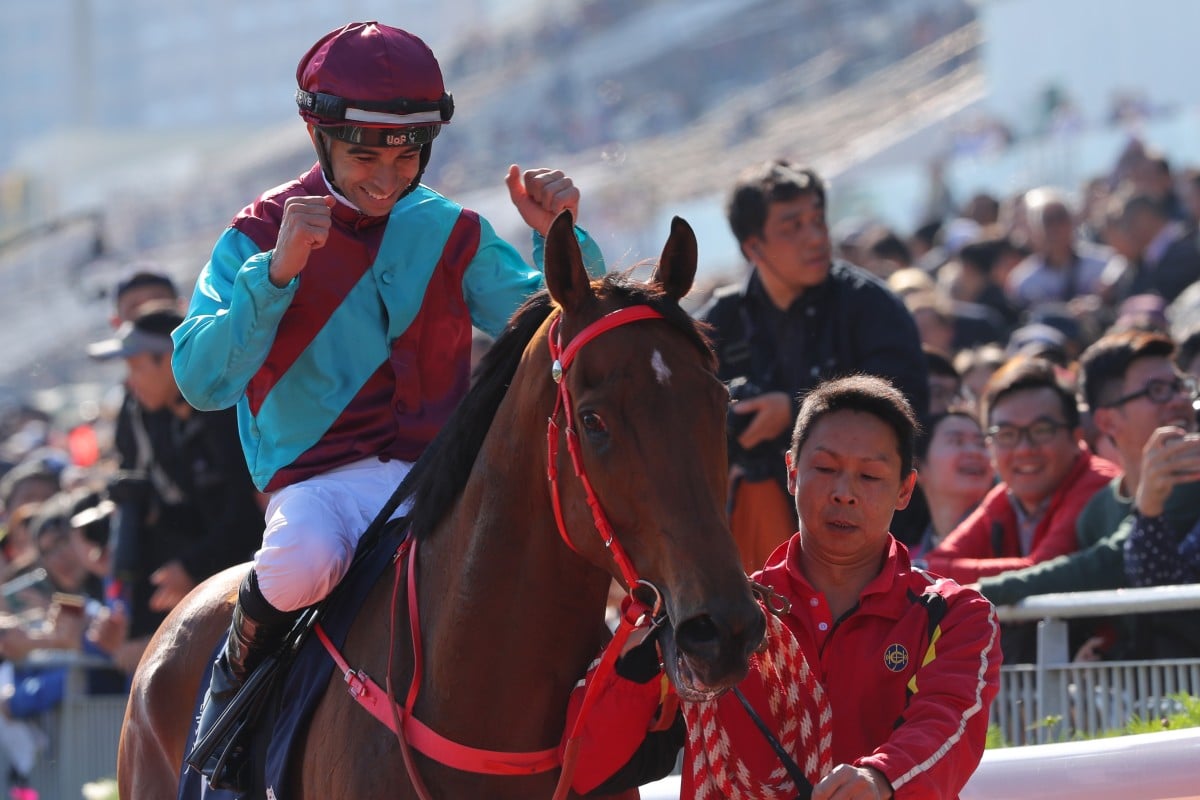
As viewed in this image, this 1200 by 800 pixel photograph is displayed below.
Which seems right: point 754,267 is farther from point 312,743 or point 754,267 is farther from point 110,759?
point 110,759

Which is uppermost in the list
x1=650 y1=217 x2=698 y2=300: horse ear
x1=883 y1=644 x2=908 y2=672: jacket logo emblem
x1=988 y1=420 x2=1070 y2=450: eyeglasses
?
x1=650 y1=217 x2=698 y2=300: horse ear

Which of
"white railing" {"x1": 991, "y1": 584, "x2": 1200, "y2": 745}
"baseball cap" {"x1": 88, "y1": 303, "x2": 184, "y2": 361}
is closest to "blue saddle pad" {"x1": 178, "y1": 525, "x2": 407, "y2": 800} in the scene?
"white railing" {"x1": 991, "y1": 584, "x2": 1200, "y2": 745}

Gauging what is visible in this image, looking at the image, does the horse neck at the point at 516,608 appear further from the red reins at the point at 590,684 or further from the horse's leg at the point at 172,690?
the horse's leg at the point at 172,690

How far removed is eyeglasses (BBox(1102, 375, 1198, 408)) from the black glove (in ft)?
9.55

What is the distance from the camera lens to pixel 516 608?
10.7ft

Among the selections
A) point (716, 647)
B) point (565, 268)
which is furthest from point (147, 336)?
point (716, 647)

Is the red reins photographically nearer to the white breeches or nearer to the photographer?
the white breeches

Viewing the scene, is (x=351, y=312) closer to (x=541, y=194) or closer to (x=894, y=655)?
Answer: (x=541, y=194)

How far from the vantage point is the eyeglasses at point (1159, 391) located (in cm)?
553

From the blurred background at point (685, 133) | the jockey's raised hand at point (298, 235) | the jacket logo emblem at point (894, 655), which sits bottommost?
the jacket logo emblem at point (894, 655)

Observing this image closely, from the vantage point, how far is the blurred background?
1574cm

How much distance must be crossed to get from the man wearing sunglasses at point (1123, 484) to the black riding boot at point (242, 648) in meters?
2.28

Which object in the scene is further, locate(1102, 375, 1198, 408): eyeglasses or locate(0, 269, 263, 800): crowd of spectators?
locate(0, 269, 263, 800): crowd of spectators

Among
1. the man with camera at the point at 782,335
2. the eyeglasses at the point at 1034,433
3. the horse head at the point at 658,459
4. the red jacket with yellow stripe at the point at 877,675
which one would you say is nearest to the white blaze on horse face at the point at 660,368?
the horse head at the point at 658,459
